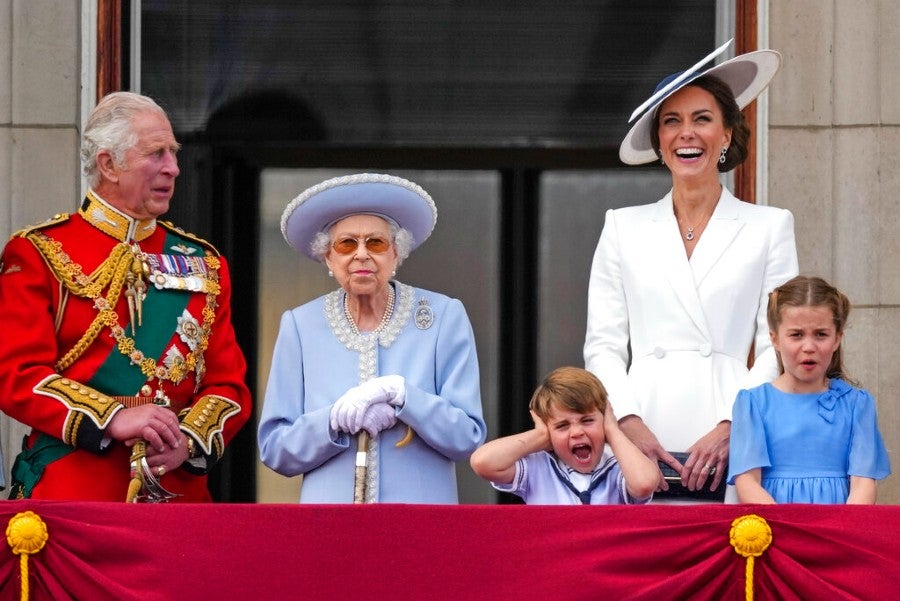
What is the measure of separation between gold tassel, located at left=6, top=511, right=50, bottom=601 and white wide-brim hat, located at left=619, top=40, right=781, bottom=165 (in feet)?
6.39

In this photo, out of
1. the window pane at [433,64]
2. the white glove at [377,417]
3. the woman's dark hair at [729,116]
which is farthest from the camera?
the window pane at [433,64]

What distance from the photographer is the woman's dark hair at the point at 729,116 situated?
472 centimetres

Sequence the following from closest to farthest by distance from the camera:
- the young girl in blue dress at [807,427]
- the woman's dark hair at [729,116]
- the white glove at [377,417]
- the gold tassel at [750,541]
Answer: the gold tassel at [750,541]
the young girl in blue dress at [807,427]
the white glove at [377,417]
the woman's dark hair at [729,116]

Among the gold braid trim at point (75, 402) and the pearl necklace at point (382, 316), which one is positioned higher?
the pearl necklace at point (382, 316)

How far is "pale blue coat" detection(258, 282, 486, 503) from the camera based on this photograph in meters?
4.39

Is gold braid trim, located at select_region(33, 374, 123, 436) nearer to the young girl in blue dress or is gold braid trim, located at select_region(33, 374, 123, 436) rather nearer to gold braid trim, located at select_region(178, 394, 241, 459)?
gold braid trim, located at select_region(178, 394, 241, 459)

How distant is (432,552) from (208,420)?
2.98 ft

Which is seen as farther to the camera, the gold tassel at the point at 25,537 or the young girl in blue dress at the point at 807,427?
the young girl in blue dress at the point at 807,427

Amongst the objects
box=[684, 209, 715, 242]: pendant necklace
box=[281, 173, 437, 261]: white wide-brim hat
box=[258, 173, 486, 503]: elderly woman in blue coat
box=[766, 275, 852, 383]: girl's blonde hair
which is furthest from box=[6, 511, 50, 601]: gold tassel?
box=[684, 209, 715, 242]: pendant necklace

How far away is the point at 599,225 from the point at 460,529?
9.17 ft

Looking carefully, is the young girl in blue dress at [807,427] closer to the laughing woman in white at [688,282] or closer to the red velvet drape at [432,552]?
the laughing woman in white at [688,282]

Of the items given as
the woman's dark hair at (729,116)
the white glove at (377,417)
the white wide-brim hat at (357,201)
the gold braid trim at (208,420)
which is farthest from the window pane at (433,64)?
the white glove at (377,417)

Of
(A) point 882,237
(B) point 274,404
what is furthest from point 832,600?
(A) point 882,237

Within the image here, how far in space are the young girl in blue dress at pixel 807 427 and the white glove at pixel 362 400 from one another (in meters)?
0.81
